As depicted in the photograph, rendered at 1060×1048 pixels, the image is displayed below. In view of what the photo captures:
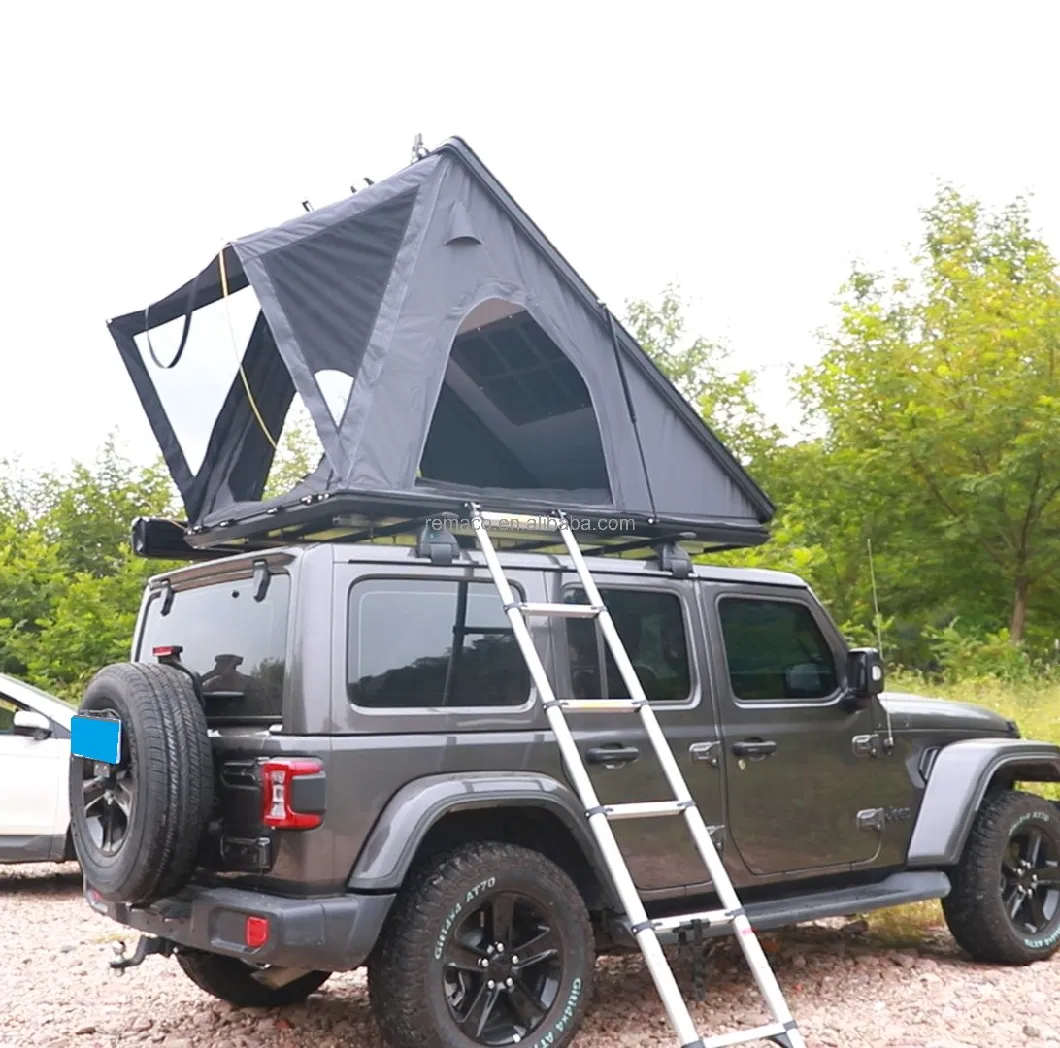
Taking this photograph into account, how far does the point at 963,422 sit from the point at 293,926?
49.2ft

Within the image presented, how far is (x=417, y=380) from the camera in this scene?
16.1 feet

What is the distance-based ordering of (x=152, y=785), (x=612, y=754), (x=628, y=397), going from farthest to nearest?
1. (x=628, y=397)
2. (x=612, y=754)
3. (x=152, y=785)

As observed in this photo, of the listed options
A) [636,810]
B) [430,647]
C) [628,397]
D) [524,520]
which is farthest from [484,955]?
[628,397]

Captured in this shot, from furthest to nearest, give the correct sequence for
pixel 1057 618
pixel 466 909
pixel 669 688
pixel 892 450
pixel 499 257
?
1. pixel 1057 618
2. pixel 892 450
3. pixel 499 257
4. pixel 669 688
5. pixel 466 909

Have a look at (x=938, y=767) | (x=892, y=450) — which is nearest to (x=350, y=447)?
(x=938, y=767)

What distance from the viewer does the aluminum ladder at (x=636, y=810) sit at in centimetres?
388

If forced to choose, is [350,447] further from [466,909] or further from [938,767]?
[938,767]

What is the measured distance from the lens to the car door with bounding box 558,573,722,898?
15.1 ft

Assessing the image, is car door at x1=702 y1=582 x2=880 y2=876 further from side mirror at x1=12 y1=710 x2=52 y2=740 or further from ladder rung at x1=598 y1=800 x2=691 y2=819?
side mirror at x1=12 y1=710 x2=52 y2=740

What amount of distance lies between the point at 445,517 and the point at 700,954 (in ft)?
6.31

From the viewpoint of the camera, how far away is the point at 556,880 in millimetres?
4246

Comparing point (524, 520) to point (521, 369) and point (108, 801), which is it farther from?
point (108, 801)

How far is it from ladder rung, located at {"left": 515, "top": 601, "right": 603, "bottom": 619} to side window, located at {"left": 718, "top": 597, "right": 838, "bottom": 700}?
0.86 meters

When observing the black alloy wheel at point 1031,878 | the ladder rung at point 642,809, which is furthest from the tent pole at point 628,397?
the black alloy wheel at point 1031,878
